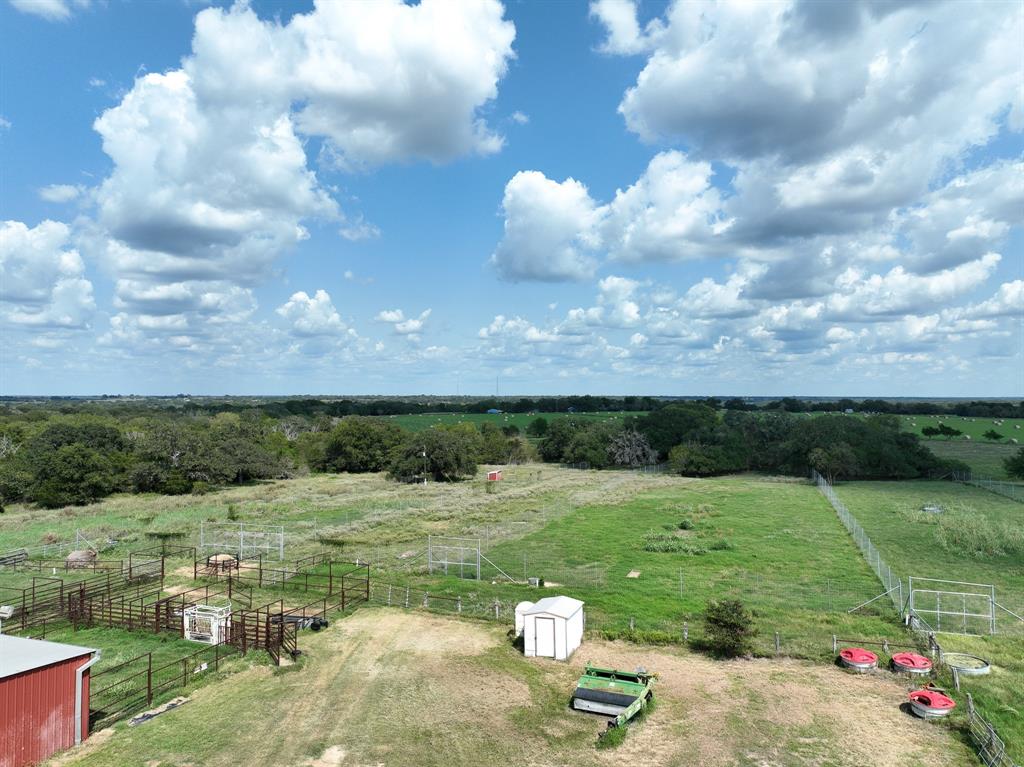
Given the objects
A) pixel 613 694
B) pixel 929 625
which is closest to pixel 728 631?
pixel 613 694

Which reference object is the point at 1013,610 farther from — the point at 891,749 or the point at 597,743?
the point at 597,743

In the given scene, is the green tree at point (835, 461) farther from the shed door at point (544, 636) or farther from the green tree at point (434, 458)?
the shed door at point (544, 636)

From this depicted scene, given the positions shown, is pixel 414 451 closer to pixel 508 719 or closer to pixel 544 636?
pixel 544 636

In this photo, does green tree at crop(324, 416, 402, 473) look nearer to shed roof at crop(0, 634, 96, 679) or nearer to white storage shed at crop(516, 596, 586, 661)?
white storage shed at crop(516, 596, 586, 661)

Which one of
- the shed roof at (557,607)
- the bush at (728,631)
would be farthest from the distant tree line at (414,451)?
the bush at (728,631)

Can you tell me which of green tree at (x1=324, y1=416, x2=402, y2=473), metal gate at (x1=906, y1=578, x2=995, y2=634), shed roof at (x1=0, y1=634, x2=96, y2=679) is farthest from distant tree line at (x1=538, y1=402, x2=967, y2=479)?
shed roof at (x1=0, y1=634, x2=96, y2=679)
